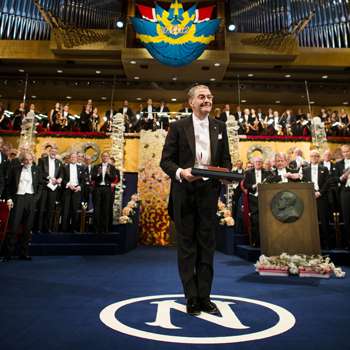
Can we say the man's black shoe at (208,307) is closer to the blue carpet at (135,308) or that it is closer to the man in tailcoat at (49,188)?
the blue carpet at (135,308)

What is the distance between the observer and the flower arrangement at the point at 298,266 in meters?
3.20

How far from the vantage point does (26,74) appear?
11.8 m

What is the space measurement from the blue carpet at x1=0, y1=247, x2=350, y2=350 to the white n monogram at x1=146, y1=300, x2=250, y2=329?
4 cm

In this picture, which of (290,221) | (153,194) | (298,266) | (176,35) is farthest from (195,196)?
(176,35)

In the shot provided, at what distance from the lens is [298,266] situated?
3.29 m

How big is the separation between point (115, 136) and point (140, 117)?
3241 millimetres

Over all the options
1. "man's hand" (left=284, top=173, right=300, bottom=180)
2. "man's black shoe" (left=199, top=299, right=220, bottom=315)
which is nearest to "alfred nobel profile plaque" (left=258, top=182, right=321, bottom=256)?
"man's hand" (left=284, top=173, right=300, bottom=180)

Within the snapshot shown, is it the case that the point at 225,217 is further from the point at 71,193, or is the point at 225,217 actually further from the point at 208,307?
the point at 208,307

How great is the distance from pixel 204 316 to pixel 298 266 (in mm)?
1912

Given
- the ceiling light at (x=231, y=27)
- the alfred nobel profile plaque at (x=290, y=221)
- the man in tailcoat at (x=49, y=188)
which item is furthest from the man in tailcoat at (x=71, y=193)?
the ceiling light at (x=231, y=27)

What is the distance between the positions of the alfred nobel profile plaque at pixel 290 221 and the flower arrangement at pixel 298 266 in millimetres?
180

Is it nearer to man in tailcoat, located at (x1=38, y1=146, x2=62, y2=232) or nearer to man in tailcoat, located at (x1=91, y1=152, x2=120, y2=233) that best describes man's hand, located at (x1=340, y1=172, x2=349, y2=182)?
man in tailcoat, located at (x1=91, y1=152, x2=120, y2=233)

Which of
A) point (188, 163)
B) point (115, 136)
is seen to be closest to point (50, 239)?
point (115, 136)

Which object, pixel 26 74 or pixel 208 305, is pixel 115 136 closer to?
pixel 208 305
